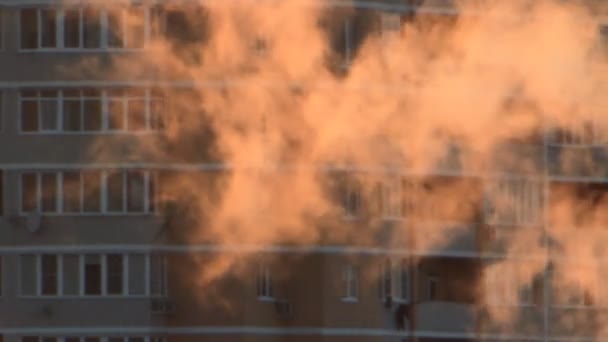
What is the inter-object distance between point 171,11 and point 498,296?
48.5 ft

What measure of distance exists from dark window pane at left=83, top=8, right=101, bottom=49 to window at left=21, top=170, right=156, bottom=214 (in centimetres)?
382

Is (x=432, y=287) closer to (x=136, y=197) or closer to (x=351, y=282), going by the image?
(x=351, y=282)

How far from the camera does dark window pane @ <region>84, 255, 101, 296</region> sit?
98.1 m

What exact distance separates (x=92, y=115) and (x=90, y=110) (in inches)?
6.3

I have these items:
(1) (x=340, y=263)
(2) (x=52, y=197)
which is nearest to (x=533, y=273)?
(1) (x=340, y=263)

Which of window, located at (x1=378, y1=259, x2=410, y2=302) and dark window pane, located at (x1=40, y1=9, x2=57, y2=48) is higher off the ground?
dark window pane, located at (x1=40, y1=9, x2=57, y2=48)

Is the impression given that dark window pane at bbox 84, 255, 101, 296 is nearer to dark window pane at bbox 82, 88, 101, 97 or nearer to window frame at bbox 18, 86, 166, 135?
window frame at bbox 18, 86, 166, 135

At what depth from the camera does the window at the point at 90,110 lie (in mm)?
98000

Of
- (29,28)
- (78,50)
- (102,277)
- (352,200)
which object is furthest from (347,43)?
(102,277)

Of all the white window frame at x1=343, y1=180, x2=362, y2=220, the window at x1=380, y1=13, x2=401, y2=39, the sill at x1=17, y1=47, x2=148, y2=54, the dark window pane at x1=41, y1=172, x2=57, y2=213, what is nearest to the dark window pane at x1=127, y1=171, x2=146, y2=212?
the dark window pane at x1=41, y1=172, x2=57, y2=213

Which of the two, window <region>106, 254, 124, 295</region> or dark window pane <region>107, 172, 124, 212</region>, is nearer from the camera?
dark window pane <region>107, 172, 124, 212</region>

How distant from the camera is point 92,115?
98250 mm

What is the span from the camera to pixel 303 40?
9775cm

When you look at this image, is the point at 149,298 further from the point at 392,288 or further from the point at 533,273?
the point at 533,273
